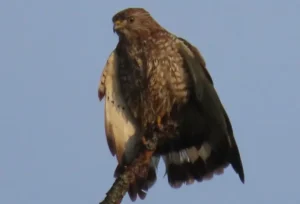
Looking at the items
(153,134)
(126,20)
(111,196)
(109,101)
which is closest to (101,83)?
(109,101)

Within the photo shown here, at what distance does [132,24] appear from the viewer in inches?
393

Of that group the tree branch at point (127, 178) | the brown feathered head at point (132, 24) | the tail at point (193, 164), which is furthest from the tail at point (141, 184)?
the brown feathered head at point (132, 24)

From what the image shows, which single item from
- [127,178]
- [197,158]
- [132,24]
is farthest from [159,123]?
[127,178]

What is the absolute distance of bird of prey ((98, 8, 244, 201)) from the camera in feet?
30.5

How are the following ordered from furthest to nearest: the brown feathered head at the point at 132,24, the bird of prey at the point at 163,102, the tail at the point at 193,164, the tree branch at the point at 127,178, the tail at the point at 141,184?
the brown feathered head at the point at 132,24
the bird of prey at the point at 163,102
the tail at the point at 193,164
the tail at the point at 141,184
the tree branch at the point at 127,178

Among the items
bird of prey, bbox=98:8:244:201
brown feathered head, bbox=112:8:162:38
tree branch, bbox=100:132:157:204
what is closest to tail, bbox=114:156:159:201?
bird of prey, bbox=98:8:244:201

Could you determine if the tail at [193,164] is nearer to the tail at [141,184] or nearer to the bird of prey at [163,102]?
the bird of prey at [163,102]

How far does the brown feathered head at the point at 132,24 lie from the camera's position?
32.6 ft

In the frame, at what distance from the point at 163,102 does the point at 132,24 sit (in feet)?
3.67

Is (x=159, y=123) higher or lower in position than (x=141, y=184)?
higher

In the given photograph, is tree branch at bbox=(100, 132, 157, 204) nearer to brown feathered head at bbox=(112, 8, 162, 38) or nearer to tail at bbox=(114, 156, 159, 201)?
tail at bbox=(114, 156, 159, 201)

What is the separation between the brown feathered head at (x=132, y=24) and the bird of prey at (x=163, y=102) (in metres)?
0.01

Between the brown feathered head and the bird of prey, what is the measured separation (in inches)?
0.5

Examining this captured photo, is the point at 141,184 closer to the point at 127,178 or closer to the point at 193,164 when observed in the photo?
the point at 193,164
